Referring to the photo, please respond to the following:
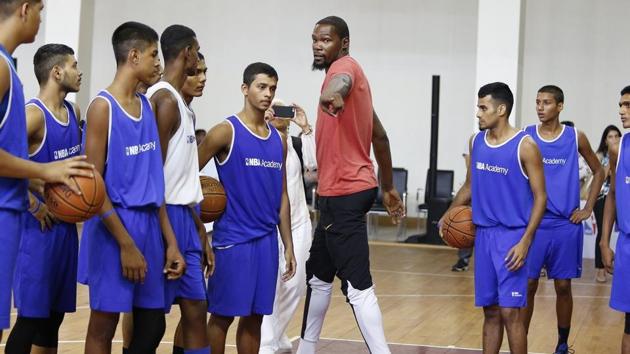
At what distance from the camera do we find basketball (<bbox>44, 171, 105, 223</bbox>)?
10.7 ft

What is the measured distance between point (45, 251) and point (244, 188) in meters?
A: 0.99

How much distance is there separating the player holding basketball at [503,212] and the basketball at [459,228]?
0.09 metres

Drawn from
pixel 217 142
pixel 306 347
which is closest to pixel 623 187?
pixel 306 347

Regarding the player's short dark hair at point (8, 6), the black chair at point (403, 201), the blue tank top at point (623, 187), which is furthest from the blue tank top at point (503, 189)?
the black chair at point (403, 201)

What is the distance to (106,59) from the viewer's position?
16.7 m

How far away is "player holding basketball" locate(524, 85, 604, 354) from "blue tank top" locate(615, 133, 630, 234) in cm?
95

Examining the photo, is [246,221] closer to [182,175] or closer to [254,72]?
[182,175]

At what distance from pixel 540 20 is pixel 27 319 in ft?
41.3

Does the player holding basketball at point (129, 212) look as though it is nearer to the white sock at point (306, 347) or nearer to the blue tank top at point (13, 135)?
the blue tank top at point (13, 135)

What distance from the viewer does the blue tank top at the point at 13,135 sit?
3.11 metres

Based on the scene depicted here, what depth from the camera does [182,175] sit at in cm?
413

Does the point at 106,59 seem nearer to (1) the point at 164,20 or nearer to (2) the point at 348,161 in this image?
(1) the point at 164,20

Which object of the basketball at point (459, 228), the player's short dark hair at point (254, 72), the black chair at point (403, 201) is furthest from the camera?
the black chair at point (403, 201)

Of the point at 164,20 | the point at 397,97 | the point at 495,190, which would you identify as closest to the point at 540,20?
the point at 397,97
